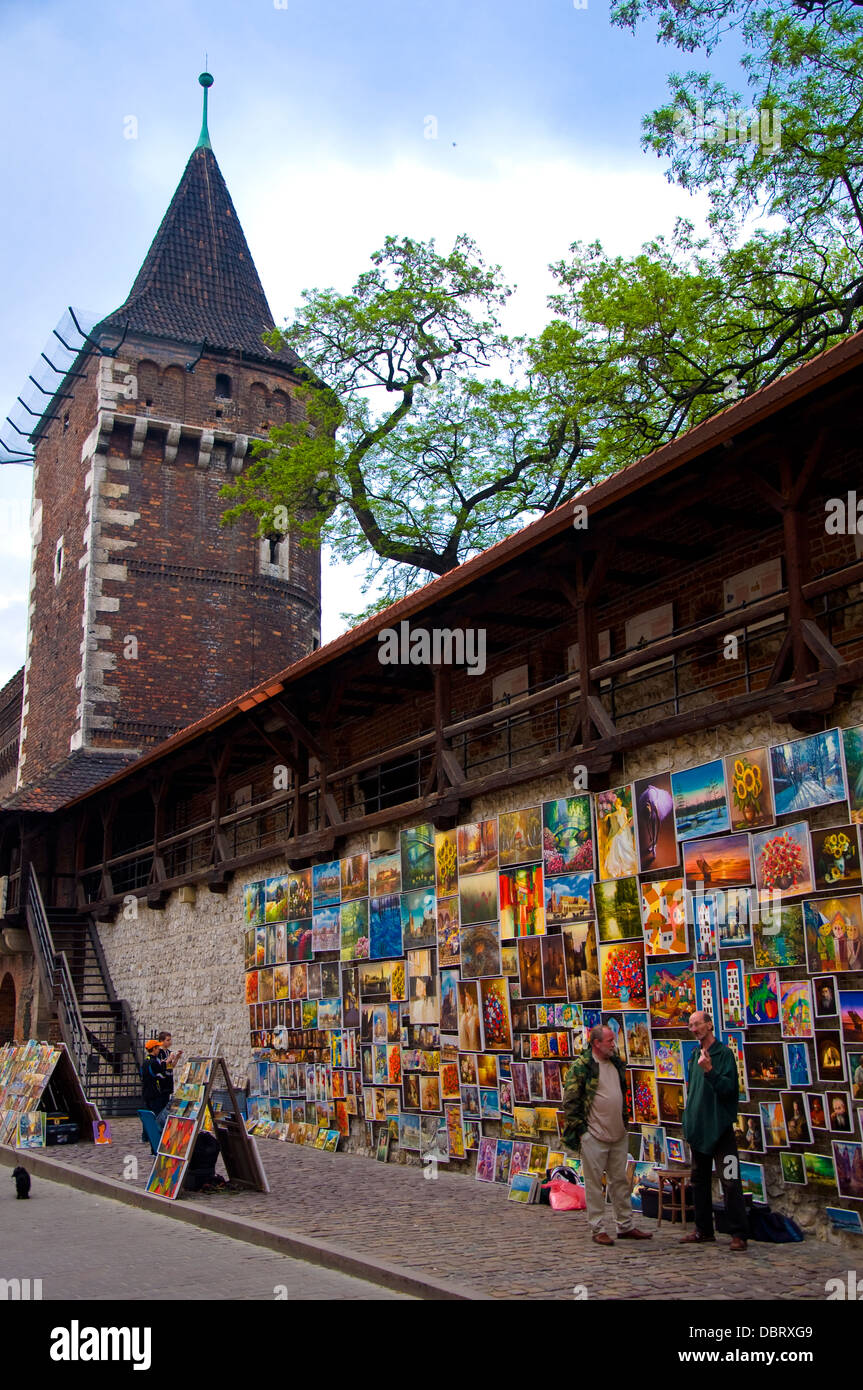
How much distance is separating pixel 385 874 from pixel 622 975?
4480 millimetres

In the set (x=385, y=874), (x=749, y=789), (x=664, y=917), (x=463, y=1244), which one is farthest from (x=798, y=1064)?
(x=385, y=874)

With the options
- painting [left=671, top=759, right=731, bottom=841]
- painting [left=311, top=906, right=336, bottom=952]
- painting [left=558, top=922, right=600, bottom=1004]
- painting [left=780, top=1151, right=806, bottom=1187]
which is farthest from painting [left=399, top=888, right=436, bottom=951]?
painting [left=780, top=1151, right=806, bottom=1187]

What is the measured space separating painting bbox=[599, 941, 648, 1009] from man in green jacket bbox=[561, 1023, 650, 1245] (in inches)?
46.5

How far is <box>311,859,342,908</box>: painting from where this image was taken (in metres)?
15.3

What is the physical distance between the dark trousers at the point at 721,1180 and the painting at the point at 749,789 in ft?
7.09

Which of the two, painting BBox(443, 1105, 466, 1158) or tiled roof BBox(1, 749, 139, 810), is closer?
painting BBox(443, 1105, 466, 1158)

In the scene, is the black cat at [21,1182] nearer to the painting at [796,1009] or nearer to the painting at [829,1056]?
the painting at [796,1009]

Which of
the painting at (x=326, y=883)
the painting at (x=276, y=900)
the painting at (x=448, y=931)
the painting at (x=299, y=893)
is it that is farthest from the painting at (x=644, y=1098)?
the painting at (x=276, y=900)

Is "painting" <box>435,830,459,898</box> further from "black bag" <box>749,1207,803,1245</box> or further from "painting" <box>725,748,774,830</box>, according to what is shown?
"black bag" <box>749,1207,803,1245</box>

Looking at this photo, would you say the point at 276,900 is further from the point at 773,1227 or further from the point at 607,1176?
the point at 773,1227
